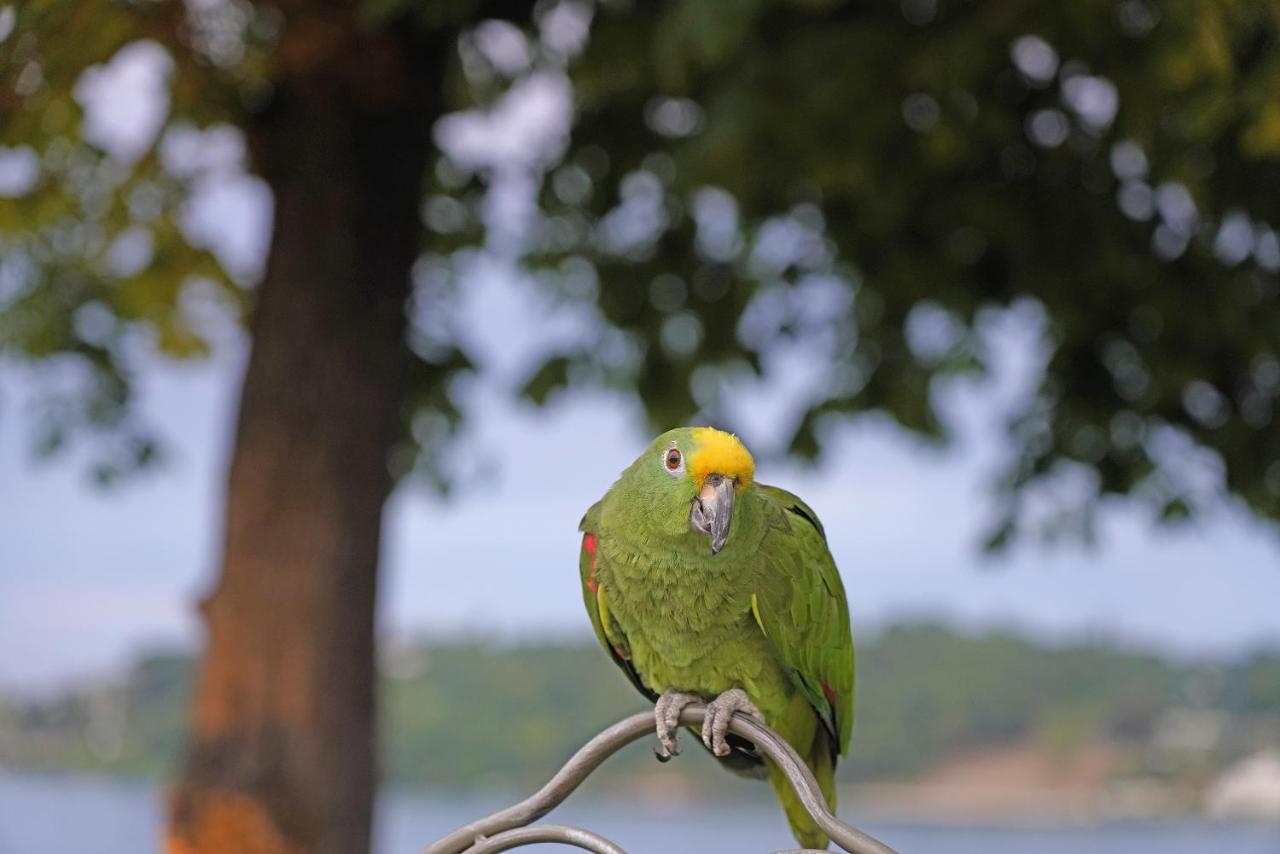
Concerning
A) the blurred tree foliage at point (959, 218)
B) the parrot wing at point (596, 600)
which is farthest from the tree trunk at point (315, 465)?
the parrot wing at point (596, 600)

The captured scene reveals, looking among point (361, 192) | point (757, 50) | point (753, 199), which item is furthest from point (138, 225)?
point (757, 50)

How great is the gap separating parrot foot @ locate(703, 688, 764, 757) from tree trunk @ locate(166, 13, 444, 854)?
10.4 feet

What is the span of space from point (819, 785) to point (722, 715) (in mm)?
305

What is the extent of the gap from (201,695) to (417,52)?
9.38ft

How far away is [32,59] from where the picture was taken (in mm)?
2943

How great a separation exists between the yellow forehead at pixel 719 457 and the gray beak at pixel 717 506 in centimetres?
2

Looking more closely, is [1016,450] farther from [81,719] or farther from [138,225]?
[81,719]

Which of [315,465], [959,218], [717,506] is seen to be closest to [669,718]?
[717,506]

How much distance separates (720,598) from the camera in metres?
2.07

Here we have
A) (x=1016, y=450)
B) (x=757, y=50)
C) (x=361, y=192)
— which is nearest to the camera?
(x=757, y=50)

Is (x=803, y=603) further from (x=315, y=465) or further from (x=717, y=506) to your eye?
(x=315, y=465)

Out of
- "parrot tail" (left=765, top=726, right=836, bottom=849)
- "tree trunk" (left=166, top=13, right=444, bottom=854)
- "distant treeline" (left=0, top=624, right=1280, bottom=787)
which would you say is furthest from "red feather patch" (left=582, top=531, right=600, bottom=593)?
"distant treeline" (left=0, top=624, right=1280, bottom=787)

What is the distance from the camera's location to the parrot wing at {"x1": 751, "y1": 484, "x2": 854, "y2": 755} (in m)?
2.09

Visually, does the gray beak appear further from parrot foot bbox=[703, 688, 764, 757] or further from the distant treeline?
the distant treeline
